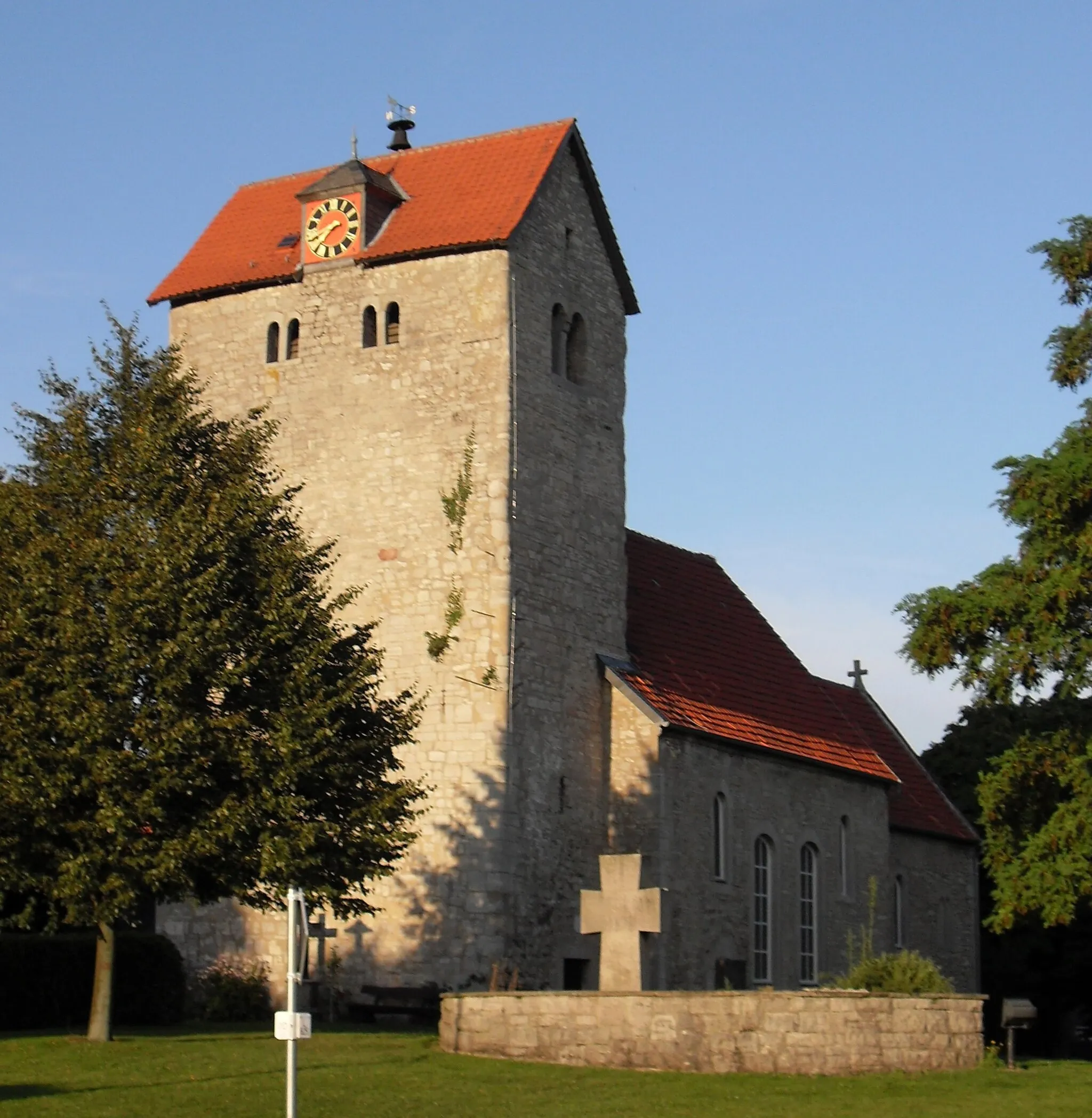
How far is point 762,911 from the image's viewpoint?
3425cm

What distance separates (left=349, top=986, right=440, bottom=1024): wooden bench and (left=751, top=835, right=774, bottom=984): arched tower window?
24.0 feet

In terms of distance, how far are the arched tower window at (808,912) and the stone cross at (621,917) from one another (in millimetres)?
13628

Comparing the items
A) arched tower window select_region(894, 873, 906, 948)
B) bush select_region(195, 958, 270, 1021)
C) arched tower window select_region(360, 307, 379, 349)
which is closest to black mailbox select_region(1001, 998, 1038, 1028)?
bush select_region(195, 958, 270, 1021)

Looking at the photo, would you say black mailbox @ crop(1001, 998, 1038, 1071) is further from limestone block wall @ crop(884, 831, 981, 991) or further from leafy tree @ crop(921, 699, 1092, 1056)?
leafy tree @ crop(921, 699, 1092, 1056)

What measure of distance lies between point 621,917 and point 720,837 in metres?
10.9

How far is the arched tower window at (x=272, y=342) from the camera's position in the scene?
109ft

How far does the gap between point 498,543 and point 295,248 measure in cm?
731

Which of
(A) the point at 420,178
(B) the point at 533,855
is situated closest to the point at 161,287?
(A) the point at 420,178

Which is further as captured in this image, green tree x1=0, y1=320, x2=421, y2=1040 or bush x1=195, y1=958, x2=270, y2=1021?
bush x1=195, y1=958, x2=270, y2=1021

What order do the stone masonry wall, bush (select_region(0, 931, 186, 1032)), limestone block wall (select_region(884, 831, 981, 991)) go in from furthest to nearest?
limestone block wall (select_region(884, 831, 981, 991)) < the stone masonry wall < bush (select_region(0, 931, 186, 1032))

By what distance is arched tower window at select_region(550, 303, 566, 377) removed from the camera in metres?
32.6

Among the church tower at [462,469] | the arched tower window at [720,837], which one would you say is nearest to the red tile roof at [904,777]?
the arched tower window at [720,837]

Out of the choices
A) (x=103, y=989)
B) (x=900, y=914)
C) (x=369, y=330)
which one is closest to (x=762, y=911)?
(x=900, y=914)

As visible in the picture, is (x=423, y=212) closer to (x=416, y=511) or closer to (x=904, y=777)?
(x=416, y=511)
